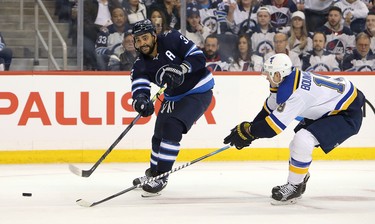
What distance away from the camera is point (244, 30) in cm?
923

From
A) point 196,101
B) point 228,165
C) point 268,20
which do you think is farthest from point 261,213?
point 268,20

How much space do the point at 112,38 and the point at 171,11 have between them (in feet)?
2.05

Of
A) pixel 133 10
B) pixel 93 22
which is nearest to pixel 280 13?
pixel 133 10

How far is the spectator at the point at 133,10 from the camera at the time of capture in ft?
29.0

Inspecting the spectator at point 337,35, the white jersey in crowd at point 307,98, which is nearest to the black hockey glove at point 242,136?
the white jersey in crowd at point 307,98

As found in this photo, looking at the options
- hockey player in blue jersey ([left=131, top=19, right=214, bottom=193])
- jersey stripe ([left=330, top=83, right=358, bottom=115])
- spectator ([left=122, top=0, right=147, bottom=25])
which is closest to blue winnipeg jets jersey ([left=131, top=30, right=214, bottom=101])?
hockey player in blue jersey ([left=131, top=19, right=214, bottom=193])

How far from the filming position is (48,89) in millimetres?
8383

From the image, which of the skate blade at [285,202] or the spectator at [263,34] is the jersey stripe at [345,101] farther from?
the spectator at [263,34]

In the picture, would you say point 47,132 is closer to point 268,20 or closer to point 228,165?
point 228,165

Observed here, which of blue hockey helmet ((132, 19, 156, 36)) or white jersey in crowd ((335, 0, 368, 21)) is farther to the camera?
white jersey in crowd ((335, 0, 368, 21))

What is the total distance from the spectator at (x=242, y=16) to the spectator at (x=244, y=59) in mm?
130

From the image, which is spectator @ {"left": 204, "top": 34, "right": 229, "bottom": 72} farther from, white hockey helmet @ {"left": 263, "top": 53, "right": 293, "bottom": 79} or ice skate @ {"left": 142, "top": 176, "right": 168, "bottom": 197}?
white hockey helmet @ {"left": 263, "top": 53, "right": 293, "bottom": 79}

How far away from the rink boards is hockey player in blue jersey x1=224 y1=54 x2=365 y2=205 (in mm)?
2893

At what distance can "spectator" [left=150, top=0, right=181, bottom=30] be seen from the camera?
8.88m
